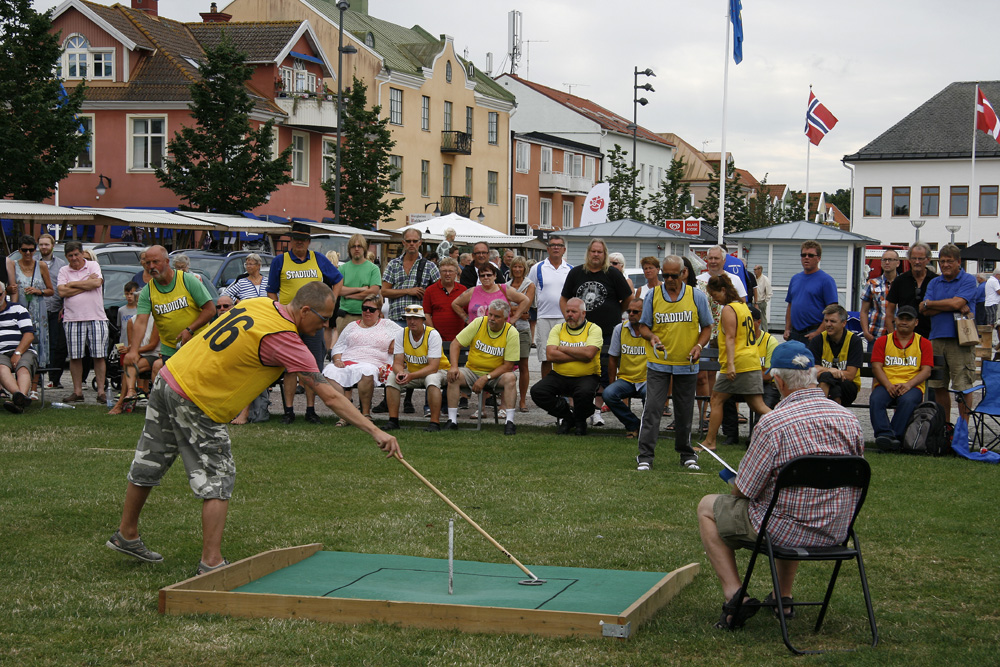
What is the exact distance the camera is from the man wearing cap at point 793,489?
5285mm

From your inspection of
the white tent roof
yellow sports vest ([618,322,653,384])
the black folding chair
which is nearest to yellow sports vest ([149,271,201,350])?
yellow sports vest ([618,322,653,384])

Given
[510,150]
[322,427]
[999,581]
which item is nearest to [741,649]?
[999,581]

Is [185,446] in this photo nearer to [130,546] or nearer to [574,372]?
[130,546]

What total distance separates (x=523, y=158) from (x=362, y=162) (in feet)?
83.5

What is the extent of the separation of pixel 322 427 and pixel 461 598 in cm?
710

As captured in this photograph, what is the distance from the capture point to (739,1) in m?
→ 33.9

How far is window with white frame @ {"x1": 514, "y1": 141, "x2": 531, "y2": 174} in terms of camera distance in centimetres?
6700

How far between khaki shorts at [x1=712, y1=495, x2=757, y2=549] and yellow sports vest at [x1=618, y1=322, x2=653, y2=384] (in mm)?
6701

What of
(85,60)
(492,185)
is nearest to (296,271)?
(85,60)

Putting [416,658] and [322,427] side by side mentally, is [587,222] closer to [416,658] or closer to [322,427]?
[322,427]

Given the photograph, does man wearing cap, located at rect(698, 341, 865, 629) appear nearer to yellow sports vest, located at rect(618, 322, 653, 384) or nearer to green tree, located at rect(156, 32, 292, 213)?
yellow sports vest, located at rect(618, 322, 653, 384)

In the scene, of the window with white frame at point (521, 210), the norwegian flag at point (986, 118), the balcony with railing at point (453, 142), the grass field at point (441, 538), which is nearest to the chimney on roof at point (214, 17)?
the balcony with railing at point (453, 142)

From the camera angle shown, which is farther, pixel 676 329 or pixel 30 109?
pixel 30 109

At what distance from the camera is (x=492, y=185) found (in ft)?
213
